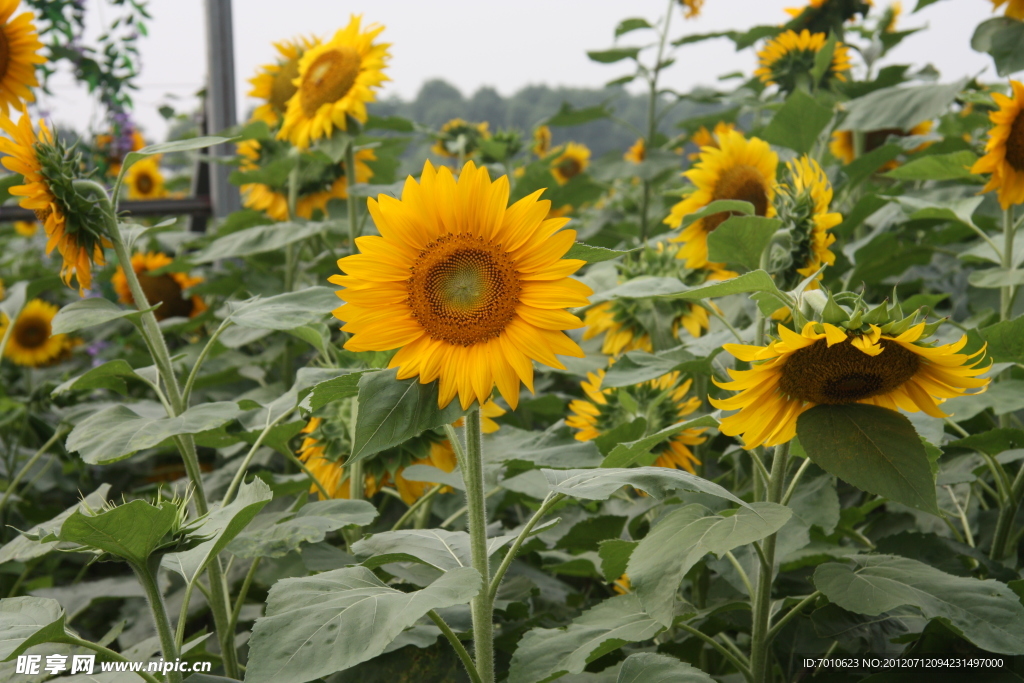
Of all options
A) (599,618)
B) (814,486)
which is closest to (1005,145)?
(814,486)

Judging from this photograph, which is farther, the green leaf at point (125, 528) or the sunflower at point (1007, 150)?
the sunflower at point (1007, 150)

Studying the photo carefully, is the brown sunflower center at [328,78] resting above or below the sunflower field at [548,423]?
above

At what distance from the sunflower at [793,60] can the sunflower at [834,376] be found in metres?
1.55

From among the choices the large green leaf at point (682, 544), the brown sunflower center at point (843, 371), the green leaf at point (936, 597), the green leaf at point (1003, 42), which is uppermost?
the green leaf at point (1003, 42)

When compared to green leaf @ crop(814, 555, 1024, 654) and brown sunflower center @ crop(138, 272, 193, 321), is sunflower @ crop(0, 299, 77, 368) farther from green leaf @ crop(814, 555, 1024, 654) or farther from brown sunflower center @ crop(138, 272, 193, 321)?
green leaf @ crop(814, 555, 1024, 654)

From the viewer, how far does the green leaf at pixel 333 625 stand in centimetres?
79

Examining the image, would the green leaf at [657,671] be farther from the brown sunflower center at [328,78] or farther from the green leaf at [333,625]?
the brown sunflower center at [328,78]

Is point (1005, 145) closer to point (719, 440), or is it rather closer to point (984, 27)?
point (984, 27)

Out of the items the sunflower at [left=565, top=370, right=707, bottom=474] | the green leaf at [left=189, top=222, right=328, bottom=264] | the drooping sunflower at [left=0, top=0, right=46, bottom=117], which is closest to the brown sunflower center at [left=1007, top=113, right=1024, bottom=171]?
the sunflower at [left=565, top=370, right=707, bottom=474]

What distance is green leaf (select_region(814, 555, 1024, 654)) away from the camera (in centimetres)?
93

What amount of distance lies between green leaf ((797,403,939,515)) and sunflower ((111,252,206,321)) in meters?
2.34

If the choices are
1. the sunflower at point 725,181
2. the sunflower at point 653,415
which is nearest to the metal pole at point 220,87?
the sunflower at point 725,181

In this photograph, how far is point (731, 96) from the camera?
A: 101 inches

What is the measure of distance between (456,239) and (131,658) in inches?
31.7
